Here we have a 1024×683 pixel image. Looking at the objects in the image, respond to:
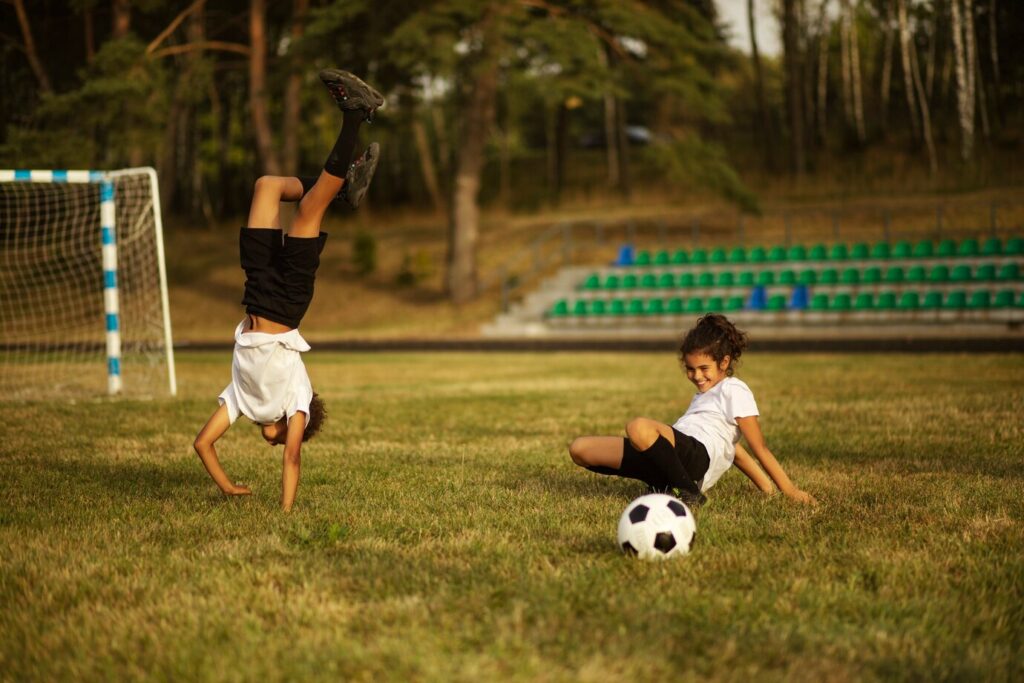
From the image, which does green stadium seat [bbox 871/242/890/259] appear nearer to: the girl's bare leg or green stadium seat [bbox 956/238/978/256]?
green stadium seat [bbox 956/238/978/256]

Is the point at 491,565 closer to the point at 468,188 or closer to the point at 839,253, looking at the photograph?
the point at 839,253

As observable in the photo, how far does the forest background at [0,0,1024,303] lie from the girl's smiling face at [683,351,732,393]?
2174cm

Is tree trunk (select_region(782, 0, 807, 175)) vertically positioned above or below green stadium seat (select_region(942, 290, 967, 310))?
above

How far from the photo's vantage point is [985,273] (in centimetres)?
2436

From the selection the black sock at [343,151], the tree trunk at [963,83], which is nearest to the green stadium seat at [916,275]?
the tree trunk at [963,83]

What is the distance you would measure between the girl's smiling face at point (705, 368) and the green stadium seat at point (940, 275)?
21043 millimetres

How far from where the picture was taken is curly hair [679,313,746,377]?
5.63 m

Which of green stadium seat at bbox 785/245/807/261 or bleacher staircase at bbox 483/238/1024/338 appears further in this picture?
green stadium seat at bbox 785/245/807/261

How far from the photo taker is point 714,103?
1107 inches

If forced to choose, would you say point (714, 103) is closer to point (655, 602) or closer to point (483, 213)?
point (483, 213)

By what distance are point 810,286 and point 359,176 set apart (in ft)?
72.7

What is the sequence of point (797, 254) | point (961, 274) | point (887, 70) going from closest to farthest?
point (961, 274) < point (797, 254) < point (887, 70)

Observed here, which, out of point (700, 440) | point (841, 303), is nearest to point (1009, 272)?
point (841, 303)

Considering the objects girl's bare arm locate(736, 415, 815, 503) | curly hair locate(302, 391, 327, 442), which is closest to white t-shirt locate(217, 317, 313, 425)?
curly hair locate(302, 391, 327, 442)
